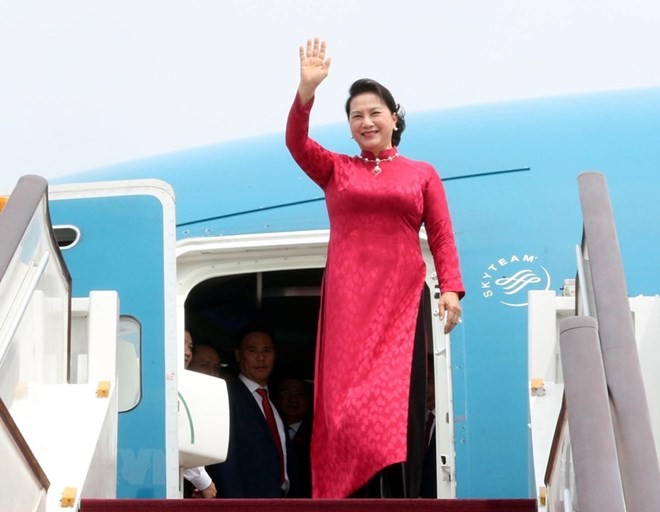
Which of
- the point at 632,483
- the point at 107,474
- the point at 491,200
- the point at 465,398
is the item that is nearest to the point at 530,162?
the point at 491,200

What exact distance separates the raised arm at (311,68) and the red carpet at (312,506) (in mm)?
1731

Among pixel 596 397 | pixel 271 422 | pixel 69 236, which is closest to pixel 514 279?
pixel 271 422

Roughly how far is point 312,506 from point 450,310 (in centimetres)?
116

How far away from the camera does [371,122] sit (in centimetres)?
615

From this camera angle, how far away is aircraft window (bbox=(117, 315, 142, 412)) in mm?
6781

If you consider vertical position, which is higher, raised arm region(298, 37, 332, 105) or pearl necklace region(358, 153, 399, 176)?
raised arm region(298, 37, 332, 105)

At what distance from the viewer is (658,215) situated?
773 centimetres

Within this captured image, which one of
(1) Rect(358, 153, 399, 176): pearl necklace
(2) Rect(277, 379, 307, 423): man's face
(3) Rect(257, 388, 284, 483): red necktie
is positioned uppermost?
(1) Rect(358, 153, 399, 176): pearl necklace

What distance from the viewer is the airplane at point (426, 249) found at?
6809 millimetres

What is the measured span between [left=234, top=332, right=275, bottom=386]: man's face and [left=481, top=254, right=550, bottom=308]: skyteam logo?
142 centimetres

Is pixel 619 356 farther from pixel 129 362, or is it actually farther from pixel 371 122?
pixel 129 362

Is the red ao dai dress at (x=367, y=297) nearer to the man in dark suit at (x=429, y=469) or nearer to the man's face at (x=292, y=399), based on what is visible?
the man in dark suit at (x=429, y=469)

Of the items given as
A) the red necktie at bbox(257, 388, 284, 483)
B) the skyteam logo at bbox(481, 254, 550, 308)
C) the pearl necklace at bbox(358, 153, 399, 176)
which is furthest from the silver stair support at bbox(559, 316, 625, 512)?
the red necktie at bbox(257, 388, 284, 483)

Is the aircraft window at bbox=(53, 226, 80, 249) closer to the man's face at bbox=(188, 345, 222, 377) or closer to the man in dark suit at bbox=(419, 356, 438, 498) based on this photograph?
the man's face at bbox=(188, 345, 222, 377)
